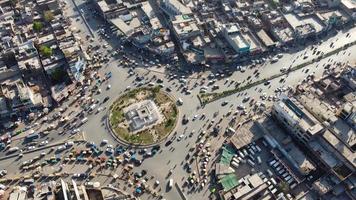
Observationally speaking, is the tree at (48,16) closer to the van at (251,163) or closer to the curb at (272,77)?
the curb at (272,77)

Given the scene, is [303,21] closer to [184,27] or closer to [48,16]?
[184,27]

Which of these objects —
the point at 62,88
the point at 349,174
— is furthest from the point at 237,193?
the point at 62,88

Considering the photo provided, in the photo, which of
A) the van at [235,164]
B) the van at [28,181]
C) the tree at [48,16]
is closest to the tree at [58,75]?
the tree at [48,16]

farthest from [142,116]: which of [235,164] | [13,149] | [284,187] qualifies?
[284,187]

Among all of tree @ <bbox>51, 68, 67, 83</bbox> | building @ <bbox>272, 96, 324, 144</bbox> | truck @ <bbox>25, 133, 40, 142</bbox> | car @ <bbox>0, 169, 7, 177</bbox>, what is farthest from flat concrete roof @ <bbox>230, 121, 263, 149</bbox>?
car @ <bbox>0, 169, 7, 177</bbox>

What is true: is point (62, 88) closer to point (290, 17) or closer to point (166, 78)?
point (166, 78)
